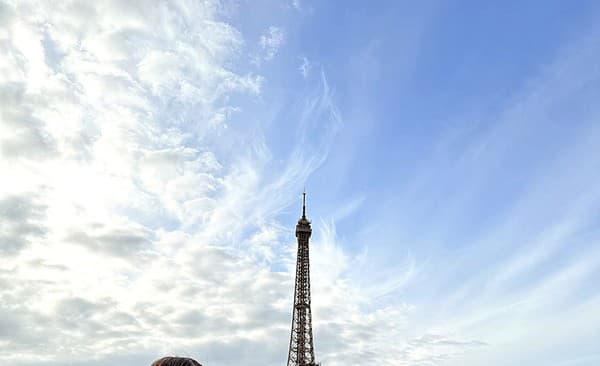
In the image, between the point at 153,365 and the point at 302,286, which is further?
the point at 302,286

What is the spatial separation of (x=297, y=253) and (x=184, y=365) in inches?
3234

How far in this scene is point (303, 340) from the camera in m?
109

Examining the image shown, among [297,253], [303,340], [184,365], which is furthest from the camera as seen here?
[297,253]

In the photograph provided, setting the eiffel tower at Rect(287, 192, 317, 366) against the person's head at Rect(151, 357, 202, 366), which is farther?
the eiffel tower at Rect(287, 192, 317, 366)

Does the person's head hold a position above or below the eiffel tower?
below

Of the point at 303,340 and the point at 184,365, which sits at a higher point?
the point at 303,340

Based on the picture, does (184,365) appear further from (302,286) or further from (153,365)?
(302,286)

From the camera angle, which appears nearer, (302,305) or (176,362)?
(176,362)

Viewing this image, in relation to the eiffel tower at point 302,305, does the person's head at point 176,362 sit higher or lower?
lower

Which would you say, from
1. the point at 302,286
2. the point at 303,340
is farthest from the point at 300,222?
the point at 303,340

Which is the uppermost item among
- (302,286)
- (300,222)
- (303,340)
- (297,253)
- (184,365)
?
(300,222)

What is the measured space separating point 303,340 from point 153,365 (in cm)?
7716

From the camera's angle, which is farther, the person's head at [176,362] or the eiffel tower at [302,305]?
the eiffel tower at [302,305]

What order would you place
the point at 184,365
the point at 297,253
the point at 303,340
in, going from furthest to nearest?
the point at 297,253 → the point at 303,340 → the point at 184,365
